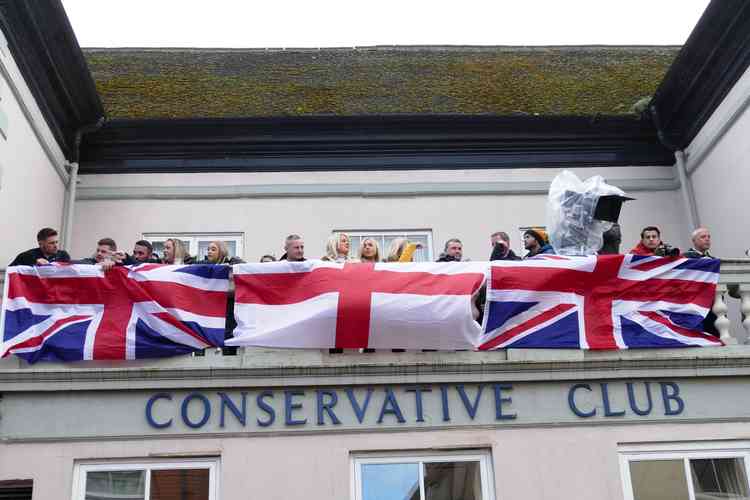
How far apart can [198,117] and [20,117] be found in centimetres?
280

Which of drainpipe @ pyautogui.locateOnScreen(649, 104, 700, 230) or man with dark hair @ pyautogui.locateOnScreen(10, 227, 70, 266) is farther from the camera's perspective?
drainpipe @ pyautogui.locateOnScreen(649, 104, 700, 230)

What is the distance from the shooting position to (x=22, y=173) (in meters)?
13.0

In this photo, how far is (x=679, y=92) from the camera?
14.7 m

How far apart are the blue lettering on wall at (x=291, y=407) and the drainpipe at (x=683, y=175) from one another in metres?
7.01

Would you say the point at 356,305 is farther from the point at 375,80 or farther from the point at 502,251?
the point at 375,80

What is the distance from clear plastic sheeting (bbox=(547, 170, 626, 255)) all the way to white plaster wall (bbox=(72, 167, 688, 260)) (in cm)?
301

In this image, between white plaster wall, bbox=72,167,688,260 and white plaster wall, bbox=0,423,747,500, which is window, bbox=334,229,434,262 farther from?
white plaster wall, bbox=0,423,747,500

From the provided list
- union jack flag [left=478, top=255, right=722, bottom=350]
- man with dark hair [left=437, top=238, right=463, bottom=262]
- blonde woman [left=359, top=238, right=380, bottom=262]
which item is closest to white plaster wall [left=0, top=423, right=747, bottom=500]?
union jack flag [left=478, top=255, right=722, bottom=350]

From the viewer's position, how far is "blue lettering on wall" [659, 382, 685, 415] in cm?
1048

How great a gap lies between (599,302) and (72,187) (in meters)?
7.53

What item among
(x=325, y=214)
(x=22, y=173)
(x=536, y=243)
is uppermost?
(x=325, y=214)

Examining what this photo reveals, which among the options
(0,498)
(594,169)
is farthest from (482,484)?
(594,169)

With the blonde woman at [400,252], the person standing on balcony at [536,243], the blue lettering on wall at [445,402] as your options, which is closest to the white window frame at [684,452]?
the blue lettering on wall at [445,402]

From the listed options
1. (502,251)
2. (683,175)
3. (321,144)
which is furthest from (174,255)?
(683,175)
